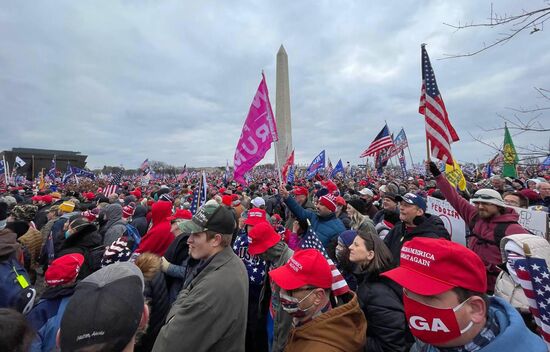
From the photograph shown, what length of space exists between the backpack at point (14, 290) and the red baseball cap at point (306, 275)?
2.43 meters

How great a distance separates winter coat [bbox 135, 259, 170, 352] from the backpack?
1.06m

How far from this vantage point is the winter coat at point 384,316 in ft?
6.88

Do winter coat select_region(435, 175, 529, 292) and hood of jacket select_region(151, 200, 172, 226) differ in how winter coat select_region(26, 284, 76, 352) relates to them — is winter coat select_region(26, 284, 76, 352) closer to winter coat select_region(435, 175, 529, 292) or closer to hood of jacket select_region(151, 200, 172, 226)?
hood of jacket select_region(151, 200, 172, 226)

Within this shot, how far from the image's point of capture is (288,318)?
2537 millimetres

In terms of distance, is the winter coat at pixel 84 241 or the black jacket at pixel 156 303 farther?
the winter coat at pixel 84 241

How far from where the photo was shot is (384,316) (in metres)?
2.21

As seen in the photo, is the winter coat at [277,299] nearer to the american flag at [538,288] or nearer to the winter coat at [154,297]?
the winter coat at [154,297]

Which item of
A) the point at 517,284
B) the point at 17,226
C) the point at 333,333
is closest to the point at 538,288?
the point at 517,284

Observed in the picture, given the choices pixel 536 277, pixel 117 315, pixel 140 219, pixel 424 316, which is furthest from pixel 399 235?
pixel 140 219

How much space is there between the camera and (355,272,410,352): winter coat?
210 centimetres

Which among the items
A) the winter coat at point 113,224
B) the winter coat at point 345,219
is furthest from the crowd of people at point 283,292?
the winter coat at point 345,219

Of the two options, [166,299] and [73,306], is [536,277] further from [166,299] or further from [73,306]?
[166,299]

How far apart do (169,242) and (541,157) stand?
13.7 ft

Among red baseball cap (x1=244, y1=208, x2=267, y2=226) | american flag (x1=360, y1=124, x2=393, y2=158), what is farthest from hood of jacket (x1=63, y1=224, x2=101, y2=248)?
american flag (x1=360, y1=124, x2=393, y2=158)
